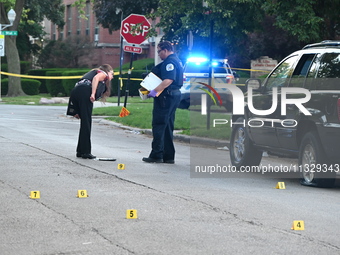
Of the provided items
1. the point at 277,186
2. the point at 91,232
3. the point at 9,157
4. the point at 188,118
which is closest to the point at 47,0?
the point at 188,118

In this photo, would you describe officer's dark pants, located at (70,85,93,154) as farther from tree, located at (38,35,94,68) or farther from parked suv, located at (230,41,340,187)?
tree, located at (38,35,94,68)

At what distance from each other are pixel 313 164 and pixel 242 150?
2.19 metres

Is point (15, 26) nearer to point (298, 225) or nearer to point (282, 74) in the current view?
point (282, 74)

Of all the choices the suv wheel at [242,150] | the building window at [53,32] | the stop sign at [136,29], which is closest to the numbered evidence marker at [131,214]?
the suv wheel at [242,150]

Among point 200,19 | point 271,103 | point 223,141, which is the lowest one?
point 223,141

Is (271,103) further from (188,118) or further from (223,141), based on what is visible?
(188,118)

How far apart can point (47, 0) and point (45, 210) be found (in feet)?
146

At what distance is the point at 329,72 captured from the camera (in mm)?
11297

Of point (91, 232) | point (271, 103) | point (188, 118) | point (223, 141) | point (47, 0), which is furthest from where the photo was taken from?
point (47, 0)

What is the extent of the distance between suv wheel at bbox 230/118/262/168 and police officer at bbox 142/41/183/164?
3.64ft

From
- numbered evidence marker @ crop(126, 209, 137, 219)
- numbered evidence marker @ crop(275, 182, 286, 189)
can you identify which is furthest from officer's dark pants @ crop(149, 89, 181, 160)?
numbered evidence marker @ crop(126, 209, 137, 219)

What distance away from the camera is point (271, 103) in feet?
40.1

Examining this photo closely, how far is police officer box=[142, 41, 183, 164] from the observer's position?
44.8 feet

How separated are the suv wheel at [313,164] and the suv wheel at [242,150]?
1.49 meters
